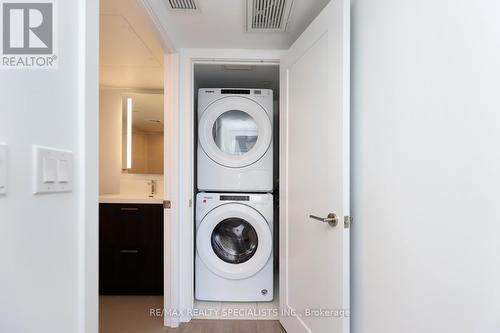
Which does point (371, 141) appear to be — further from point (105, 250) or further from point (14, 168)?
point (105, 250)

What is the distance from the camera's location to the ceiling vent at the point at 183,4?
55.5 inches

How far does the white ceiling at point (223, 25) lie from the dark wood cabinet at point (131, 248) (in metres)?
1.43

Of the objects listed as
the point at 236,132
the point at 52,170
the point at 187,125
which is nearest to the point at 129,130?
the point at 187,125

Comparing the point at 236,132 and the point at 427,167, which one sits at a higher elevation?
the point at 236,132

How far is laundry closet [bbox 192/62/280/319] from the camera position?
6.97ft

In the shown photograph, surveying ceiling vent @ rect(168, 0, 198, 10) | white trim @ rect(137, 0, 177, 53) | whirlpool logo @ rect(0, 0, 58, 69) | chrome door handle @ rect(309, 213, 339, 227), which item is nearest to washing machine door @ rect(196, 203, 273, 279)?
chrome door handle @ rect(309, 213, 339, 227)

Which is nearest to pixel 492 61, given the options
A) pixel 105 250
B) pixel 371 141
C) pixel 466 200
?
pixel 466 200

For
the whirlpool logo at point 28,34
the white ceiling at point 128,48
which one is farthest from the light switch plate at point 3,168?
the white ceiling at point 128,48

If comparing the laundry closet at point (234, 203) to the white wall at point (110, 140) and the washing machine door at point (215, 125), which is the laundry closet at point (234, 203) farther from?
the white wall at point (110, 140)

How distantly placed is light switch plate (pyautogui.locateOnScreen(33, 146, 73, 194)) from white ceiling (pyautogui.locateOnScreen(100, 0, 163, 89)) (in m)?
0.92

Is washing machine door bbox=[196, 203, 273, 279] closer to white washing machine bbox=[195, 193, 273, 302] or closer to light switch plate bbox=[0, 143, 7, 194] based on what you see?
white washing machine bbox=[195, 193, 273, 302]

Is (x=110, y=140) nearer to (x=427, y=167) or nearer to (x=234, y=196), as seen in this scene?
(x=234, y=196)

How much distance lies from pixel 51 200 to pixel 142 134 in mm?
2307

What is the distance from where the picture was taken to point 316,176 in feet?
4.63
